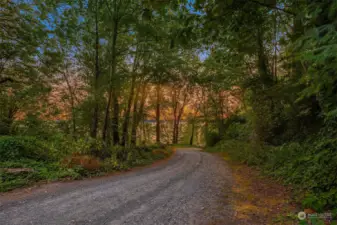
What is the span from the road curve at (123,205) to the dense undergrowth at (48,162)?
2.33 feet

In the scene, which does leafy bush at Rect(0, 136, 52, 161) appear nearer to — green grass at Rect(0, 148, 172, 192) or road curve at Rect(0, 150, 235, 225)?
green grass at Rect(0, 148, 172, 192)

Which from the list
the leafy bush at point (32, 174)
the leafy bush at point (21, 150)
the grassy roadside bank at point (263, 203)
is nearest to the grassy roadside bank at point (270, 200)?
the grassy roadside bank at point (263, 203)

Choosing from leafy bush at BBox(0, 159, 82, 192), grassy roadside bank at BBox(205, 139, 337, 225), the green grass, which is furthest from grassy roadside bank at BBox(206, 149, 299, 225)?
leafy bush at BBox(0, 159, 82, 192)

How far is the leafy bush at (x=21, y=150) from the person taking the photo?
5864 mm

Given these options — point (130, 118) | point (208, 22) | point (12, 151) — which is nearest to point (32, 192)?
point (12, 151)

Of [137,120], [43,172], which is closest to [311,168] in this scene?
[43,172]

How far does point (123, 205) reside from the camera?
3.23 metres

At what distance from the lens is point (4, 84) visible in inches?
324

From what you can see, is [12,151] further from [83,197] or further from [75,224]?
[75,224]

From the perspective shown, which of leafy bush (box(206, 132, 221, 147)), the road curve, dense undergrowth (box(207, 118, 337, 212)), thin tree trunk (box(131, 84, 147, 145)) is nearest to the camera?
the road curve

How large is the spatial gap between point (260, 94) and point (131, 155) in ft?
22.0

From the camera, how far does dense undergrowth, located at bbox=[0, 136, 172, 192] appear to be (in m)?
4.59

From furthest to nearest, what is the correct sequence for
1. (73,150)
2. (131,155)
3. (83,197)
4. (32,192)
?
(131,155), (73,150), (32,192), (83,197)

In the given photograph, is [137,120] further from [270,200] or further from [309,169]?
[309,169]
